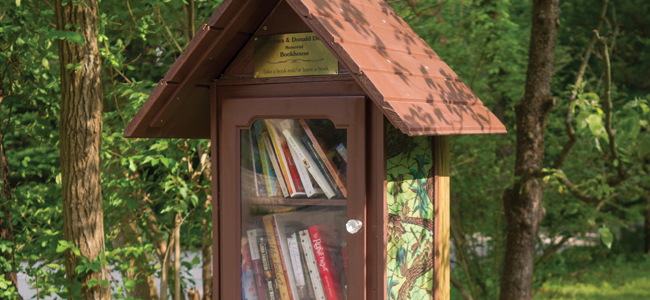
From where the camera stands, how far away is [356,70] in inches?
74.3

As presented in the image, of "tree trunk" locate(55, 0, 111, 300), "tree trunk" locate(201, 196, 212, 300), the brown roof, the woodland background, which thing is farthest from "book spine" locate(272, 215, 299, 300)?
"tree trunk" locate(201, 196, 212, 300)

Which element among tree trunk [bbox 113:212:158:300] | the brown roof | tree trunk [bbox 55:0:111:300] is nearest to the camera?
the brown roof

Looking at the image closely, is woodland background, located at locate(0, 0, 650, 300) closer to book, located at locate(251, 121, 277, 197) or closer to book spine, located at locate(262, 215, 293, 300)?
book, located at locate(251, 121, 277, 197)

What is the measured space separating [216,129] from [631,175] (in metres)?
3.06

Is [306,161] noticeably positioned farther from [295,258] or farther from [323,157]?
[295,258]

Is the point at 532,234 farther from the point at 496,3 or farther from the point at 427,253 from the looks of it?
the point at 427,253

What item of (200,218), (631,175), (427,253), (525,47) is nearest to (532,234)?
(631,175)

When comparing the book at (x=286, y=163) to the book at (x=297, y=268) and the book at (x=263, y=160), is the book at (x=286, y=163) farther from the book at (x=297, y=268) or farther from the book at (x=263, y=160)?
the book at (x=297, y=268)

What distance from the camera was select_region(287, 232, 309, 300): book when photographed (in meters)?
2.37

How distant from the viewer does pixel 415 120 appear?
188 centimetres

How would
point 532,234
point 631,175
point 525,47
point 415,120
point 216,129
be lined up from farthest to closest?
point 525,47 < point 532,234 < point 631,175 < point 216,129 < point 415,120

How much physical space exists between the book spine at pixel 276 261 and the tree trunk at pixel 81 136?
56.8 inches

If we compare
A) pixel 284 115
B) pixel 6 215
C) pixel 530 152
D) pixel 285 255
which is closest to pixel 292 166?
pixel 284 115

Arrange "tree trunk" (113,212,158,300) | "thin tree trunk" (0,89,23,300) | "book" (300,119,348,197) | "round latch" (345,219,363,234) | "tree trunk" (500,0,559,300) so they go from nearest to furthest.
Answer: "round latch" (345,219,363,234) → "book" (300,119,348,197) → "thin tree trunk" (0,89,23,300) → "tree trunk" (113,212,158,300) → "tree trunk" (500,0,559,300)
